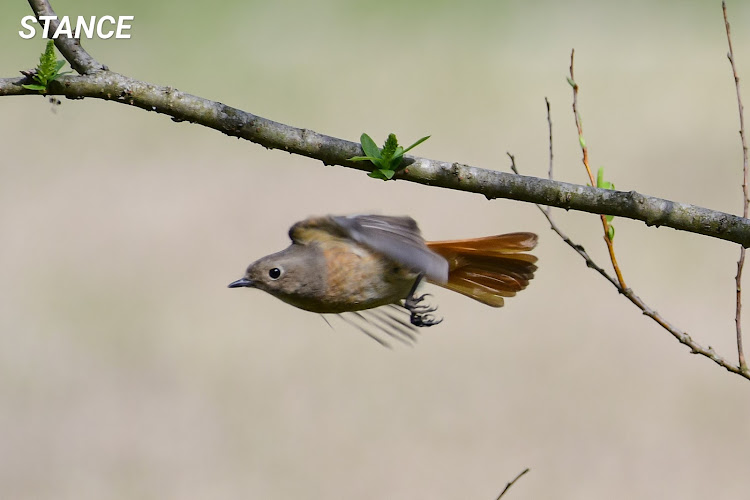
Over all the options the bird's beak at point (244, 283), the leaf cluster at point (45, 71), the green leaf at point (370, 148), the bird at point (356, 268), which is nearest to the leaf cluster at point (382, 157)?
the green leaf at point (370, 148)

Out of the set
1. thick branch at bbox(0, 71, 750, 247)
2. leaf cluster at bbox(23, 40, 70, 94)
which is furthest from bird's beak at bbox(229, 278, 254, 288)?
leaf cluster at bbox(23, 40, 70, 94)

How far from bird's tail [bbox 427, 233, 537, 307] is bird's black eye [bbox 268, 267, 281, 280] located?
1.56ft

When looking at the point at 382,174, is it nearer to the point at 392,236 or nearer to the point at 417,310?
the point at 392,236

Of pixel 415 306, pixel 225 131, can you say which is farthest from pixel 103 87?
pixel 415 306

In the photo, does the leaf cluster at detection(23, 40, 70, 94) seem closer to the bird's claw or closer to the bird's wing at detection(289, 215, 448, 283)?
the bird's wing at detection(289, 215, 448, 283)

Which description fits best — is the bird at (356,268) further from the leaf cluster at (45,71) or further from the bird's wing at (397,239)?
the leaf cluster at (45,71)

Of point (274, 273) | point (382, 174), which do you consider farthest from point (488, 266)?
point (382, 174)

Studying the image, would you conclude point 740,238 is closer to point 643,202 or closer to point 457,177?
point 643,202

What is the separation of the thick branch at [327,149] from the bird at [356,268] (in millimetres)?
439

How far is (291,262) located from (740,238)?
→ 1109 mm

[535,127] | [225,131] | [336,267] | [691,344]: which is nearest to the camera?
[225,131]

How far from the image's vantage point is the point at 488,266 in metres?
2.82

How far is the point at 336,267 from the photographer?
2502 millimetres

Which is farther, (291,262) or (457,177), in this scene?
(291,262)
